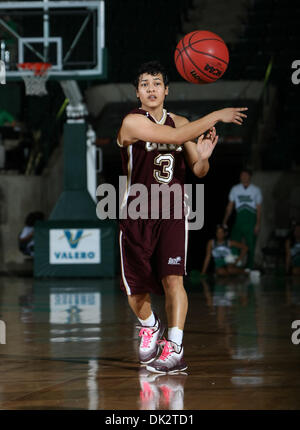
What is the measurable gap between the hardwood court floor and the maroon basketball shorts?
556 mm

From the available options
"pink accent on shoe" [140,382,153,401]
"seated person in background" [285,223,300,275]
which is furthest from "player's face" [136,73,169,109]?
"seated person in background" [285,223,300,275]

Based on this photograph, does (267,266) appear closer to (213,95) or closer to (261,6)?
(213,95)

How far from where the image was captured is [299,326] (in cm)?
700

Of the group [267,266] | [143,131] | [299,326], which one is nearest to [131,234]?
[143,131]

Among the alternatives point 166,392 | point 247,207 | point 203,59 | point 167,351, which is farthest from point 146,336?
point 247,207

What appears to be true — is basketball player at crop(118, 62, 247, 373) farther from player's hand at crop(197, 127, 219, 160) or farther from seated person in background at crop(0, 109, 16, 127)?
seated person in background at crop(0, 109, 16, 127)

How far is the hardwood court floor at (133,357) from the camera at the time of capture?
154 inches

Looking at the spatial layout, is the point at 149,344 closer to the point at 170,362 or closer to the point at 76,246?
the point at 170,362

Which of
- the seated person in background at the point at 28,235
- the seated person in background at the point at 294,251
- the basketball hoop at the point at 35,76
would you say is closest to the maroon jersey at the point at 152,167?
the basketball hoop at the point at 35,76

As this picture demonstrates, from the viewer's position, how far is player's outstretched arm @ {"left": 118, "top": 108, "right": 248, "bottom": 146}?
4723 millimetres

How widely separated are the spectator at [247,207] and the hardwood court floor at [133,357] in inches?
175

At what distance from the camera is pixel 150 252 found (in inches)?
198

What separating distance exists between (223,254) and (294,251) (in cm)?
137
